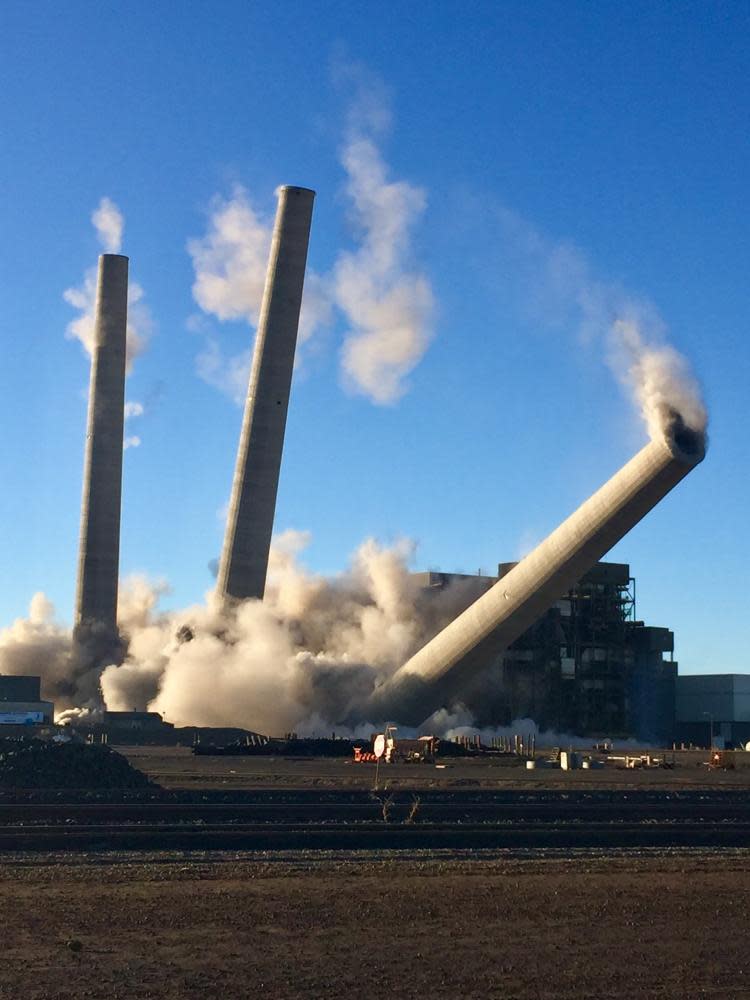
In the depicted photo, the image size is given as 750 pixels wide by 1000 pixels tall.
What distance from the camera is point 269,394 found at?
76.9 meters

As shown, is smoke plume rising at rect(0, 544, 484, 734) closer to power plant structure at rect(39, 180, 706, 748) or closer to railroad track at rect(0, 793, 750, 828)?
power plant structure at rect(39, 180, 706, 748)

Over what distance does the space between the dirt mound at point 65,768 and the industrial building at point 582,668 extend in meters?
40.8

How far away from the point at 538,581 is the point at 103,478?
36827 millimetres

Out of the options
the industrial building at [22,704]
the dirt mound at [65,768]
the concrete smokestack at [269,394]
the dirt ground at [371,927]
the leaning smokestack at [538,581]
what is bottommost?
the dirt ground at [371,927]

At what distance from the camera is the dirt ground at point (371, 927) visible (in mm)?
13031

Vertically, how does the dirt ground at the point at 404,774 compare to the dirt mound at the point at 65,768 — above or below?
below

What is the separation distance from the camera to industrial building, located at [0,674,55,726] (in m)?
75.4

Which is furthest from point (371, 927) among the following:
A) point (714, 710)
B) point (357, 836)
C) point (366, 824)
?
point (714, 710)

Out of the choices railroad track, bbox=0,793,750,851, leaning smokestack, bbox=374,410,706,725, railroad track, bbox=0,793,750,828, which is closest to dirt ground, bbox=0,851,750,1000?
railroad track, bbox=0,793,750,851

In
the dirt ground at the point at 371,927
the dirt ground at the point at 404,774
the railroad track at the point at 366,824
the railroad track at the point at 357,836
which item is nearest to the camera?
the dirt ground at the point at 371,927

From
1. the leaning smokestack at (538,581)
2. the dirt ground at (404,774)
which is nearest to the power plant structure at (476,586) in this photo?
the leaning smokestack at (538,581)

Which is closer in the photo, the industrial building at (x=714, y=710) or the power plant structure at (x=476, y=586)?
the power plant structure at (x=476, y=586)

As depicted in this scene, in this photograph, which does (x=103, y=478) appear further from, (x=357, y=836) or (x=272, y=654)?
(x=357, y=836)

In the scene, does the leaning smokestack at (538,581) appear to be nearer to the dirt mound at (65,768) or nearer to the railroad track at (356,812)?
the railroad track at (356,812)
